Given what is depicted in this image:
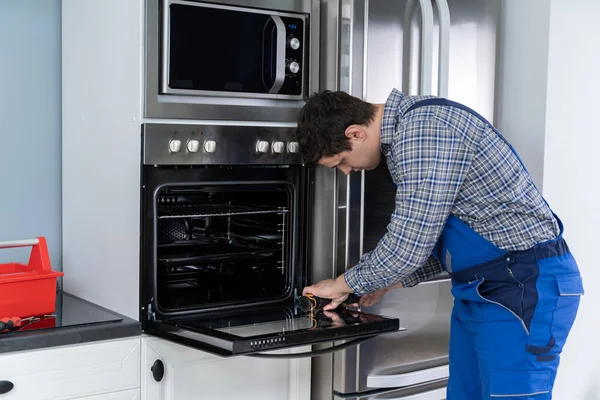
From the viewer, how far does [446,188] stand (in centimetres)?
189

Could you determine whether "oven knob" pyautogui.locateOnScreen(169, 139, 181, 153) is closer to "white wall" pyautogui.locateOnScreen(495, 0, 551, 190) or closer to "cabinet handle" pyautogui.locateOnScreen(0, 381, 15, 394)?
"cabinet handle" pyautogui.locateOnScreen(0, 381, 15, 394)

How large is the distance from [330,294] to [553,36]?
1266mm

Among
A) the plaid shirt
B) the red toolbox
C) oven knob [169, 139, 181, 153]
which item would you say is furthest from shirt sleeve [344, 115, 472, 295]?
the red toolbox

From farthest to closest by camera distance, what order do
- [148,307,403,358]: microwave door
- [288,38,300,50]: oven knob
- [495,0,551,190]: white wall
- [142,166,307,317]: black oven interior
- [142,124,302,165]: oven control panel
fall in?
1. [495,0,551,190]: white wall
2. [288,38,300,50]: oven knob
3. [142,166,307,317]: black oven interior
4. [142,124,302,165]: oven control panel
5. [148,307,403,358]: microwave door

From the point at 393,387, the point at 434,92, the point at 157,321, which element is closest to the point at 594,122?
the point at 434,92

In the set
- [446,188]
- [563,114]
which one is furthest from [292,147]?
[563,114]

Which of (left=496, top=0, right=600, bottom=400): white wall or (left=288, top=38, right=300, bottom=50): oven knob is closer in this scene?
(left=288, top=38, right=300, bottom=50): oven knob

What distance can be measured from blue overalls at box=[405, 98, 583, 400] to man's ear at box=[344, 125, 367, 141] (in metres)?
0.14

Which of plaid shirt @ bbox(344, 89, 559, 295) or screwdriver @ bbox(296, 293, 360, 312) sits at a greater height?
plaid shirt @ bbox(344, 89, 559, 295)

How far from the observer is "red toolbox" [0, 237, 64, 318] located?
2023mm

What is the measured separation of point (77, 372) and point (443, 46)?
1.48 meters

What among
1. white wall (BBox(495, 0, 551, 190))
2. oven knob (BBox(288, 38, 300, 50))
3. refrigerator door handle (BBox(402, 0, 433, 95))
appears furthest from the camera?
white wall (BBox(495, 0, 551, 190))

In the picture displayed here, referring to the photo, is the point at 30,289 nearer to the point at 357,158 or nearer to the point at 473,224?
the point at 357,158

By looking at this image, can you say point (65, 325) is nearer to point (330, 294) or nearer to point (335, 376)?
point (330, 294)
